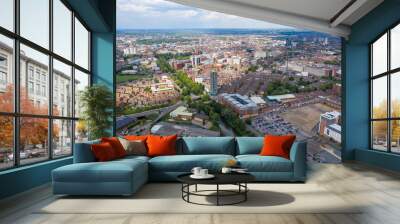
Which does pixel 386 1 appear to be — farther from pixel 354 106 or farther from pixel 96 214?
pixel 96 214

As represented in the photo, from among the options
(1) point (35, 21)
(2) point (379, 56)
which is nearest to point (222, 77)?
(2) point (379, 56)

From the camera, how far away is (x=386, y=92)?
940 cm

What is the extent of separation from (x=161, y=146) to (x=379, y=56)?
5.74 m

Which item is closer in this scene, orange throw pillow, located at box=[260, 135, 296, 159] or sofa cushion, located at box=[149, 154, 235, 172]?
sofa cushion, located at box=[149, 154, 235, 172]

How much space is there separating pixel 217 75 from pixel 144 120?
7.68 ft

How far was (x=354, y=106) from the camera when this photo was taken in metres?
10.5

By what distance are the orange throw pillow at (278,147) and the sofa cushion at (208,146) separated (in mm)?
671

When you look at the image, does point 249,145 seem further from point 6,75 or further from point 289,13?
point 6,75

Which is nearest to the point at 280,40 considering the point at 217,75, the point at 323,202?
the point at 217,75

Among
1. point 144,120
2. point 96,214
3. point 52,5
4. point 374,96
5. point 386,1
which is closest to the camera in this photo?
point 96,214

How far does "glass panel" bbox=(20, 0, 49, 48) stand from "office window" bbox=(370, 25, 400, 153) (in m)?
6.93

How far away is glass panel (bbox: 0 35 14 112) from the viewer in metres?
5.39

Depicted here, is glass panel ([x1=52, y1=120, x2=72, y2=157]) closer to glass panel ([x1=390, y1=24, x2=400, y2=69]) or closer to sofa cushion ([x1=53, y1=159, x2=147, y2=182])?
sofa cushion ([x1=53, y1=159, x2=147, y2=182])

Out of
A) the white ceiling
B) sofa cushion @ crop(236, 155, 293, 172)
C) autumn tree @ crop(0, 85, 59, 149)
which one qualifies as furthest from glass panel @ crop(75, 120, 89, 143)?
the white ceiling
